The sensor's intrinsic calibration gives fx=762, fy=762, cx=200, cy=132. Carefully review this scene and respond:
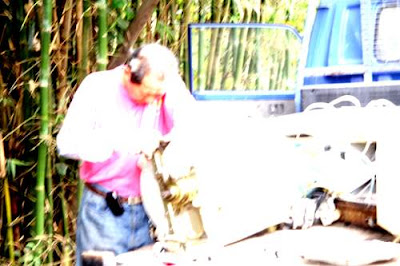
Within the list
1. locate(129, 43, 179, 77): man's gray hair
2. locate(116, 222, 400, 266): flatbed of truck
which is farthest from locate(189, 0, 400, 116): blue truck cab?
locate(116, 222, 400, 266): flatbed of truck

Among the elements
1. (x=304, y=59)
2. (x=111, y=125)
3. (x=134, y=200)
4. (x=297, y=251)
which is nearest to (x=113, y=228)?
(x=134, y=200)

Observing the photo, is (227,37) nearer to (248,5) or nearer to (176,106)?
(248,5)

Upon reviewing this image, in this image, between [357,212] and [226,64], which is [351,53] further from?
[357,212]

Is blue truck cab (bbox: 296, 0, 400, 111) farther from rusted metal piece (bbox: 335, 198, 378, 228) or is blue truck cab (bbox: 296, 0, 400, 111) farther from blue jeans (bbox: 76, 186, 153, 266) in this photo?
blue jeans (bbox: 76, 186, 153, 266)

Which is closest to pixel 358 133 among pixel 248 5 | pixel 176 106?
pixel 176 106

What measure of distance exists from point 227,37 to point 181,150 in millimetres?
1682

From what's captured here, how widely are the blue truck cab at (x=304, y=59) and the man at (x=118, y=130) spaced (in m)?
0.94

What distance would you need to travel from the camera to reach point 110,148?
2205 millimetres

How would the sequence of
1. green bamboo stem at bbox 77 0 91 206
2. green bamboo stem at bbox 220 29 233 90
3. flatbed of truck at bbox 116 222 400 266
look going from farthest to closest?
green bamboo stem at bbox 220 29 233 90 < green bamboo stem at bbox 77 0 91 206 < flatbed of truck at bbox 116 222 400 266

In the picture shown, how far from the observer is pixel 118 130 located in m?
2.23

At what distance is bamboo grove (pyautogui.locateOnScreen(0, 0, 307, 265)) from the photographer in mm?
3334

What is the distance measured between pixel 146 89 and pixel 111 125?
157mm

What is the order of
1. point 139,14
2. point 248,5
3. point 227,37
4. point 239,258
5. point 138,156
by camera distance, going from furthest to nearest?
1. point 248,5
2. point 227,37
3. point 139,14
4. point 138,156
5. point 239,258

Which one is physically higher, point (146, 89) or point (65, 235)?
point (146, 89)
